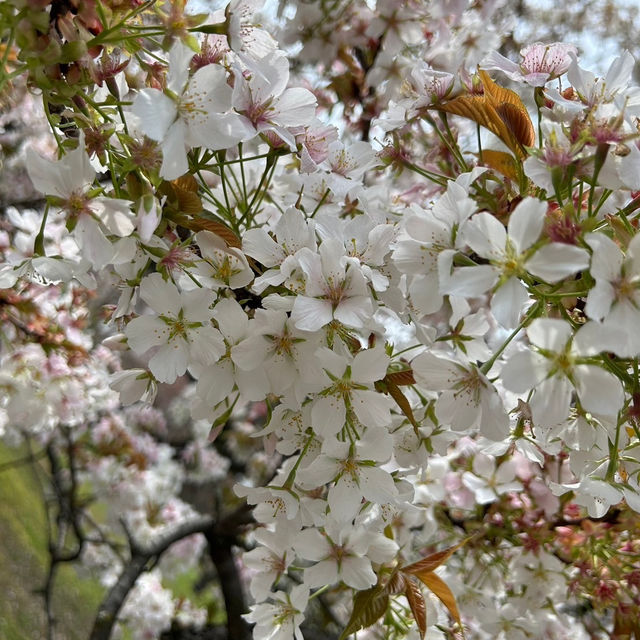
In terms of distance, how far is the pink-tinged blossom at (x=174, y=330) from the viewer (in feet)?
2.65

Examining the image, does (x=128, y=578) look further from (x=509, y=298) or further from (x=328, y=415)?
(x=509, y=298)

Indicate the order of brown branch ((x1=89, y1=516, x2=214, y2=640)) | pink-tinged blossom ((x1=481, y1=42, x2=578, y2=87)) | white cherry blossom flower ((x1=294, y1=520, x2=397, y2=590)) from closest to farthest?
pink-tinged blossom ((x1=481, y1=42, x2=578, y2=87))
white cherry blossom flower ((x1=294, y1=520, x2=397, y2=590))
brown branch ((x1=89, y1=516, x2=214, y2=640))

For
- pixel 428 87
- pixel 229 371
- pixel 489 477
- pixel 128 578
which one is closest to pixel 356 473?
pixel 229 371

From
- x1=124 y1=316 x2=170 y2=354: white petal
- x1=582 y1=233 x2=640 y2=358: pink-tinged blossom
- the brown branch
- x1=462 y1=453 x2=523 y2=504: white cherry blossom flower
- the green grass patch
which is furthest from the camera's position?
the green grass patch

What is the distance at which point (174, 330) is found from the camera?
831 mm

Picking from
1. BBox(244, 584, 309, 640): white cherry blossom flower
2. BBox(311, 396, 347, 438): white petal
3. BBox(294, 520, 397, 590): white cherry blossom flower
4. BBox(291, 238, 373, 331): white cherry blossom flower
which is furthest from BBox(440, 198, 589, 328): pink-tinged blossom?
BBox(244, 584, 309, 640): white cherry blossom flower

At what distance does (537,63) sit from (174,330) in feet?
2.17

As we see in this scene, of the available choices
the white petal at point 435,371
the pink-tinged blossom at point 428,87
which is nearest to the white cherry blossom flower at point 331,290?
the white petal at point 435,371

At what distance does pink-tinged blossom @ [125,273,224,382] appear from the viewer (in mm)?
809

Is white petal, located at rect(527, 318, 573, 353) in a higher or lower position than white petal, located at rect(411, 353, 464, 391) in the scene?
higher

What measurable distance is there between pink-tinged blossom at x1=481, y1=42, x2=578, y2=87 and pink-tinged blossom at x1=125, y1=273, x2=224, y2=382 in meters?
0.56

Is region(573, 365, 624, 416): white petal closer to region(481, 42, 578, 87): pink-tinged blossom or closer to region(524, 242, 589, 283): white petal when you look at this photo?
region(524, 242, 589, 283): white petal

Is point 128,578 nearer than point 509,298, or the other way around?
point 509,298

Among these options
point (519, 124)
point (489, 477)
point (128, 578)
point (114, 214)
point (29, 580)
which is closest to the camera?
point (114, 214)
